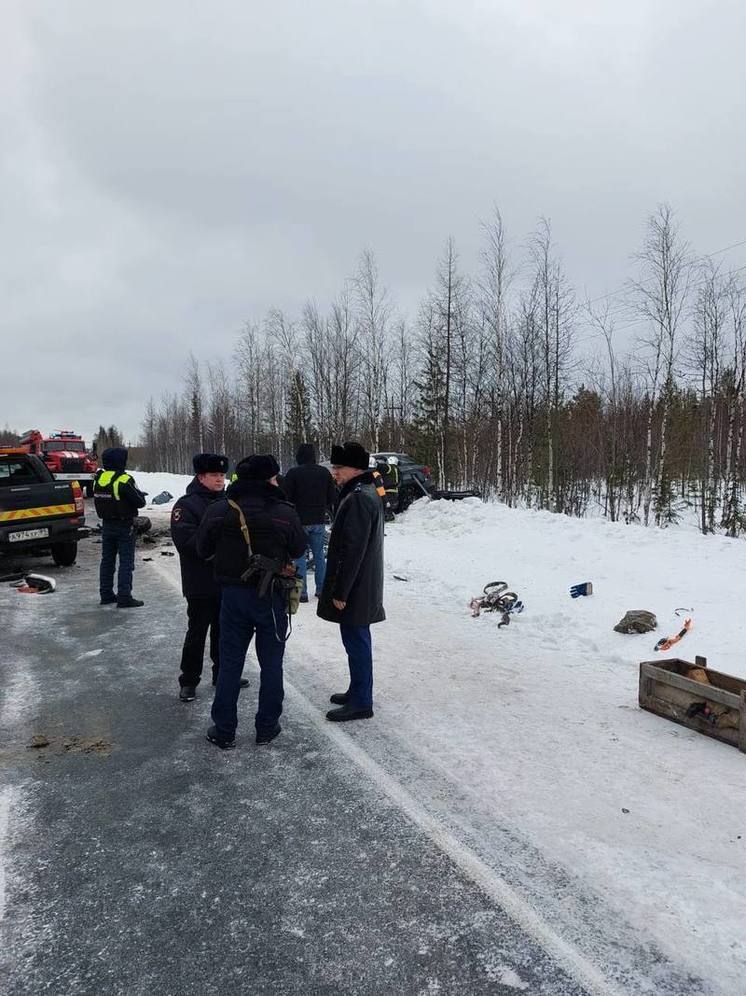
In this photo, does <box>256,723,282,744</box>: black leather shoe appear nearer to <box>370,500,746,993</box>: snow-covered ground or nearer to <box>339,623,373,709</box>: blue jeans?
<box>339,623,373,709</box>: blue jeans

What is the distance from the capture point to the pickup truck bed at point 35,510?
10.4 m

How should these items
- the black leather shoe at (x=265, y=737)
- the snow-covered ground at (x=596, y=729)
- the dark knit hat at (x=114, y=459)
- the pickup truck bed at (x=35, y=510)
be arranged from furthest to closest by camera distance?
the pickup truck bed at (x=35, y=510)
the dark knit hat at (x=114, y=459)
the black leather shoe at (x=265, y=737)
the snow-covered ground at (x=596, y=729)

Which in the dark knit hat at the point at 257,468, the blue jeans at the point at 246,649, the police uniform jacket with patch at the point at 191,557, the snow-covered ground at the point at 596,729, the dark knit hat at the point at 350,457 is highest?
the dark knit hat at the point at 350,457

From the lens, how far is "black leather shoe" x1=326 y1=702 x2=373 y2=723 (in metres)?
4.80

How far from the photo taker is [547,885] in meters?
2.87

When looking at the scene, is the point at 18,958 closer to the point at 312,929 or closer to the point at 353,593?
the point at 312,929

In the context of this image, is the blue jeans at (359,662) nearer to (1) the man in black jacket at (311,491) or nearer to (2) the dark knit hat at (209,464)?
(2) the dark knit hat at (209,464)

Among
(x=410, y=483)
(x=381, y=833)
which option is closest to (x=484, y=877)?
(x=381, y=833)

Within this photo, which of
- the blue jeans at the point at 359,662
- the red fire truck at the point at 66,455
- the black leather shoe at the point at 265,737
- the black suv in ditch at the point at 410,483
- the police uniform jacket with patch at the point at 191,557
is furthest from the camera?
the red fire truck at the point at 66,455

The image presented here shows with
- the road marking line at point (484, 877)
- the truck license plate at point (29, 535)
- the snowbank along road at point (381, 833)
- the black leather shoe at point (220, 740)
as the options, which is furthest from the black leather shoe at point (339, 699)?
the truck license plate at point (29, 535)

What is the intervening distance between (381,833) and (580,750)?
1.73 m

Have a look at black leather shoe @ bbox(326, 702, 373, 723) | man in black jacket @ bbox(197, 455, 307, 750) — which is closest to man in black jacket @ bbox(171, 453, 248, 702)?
man in black jacket @ bbox(197, 455, 307, 750)

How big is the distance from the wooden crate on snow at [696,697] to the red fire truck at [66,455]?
2333 cm

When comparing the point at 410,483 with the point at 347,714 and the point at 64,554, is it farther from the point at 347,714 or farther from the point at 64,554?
the point at 347,714
